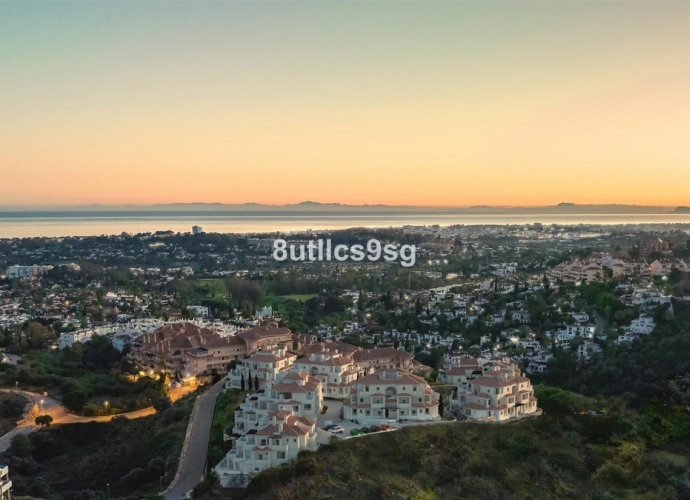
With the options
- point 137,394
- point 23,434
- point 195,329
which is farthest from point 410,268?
point 23,434

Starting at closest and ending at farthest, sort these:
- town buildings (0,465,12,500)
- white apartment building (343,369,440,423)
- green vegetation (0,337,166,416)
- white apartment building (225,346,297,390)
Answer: town buildings (0,465,12,500) → white apartment building (343,369,440,423) → white apartment building (225,346,297,390) → green vegetation (0,337,166,416)

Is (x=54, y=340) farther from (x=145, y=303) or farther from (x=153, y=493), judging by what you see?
(x=153, y=493)

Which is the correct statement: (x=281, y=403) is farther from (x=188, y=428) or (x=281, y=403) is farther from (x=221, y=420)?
(x=188, y=428)

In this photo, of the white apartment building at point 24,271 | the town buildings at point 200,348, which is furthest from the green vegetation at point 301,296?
the white apartment building at point 24,271

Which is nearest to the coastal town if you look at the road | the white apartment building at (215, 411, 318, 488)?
the white apartment building at (215, 411, 318, 488)

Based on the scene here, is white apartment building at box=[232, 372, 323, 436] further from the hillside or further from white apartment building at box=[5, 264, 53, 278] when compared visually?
white apartment building at box=[5, 264, 53, 278]

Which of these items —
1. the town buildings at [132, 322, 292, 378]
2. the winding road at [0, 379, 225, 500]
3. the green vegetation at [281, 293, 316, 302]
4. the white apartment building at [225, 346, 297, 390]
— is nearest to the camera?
the winding road at [0, 379, 225, 500]

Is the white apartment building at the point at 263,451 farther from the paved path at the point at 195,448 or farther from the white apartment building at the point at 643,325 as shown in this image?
the white apartment building at the point at 643,325
